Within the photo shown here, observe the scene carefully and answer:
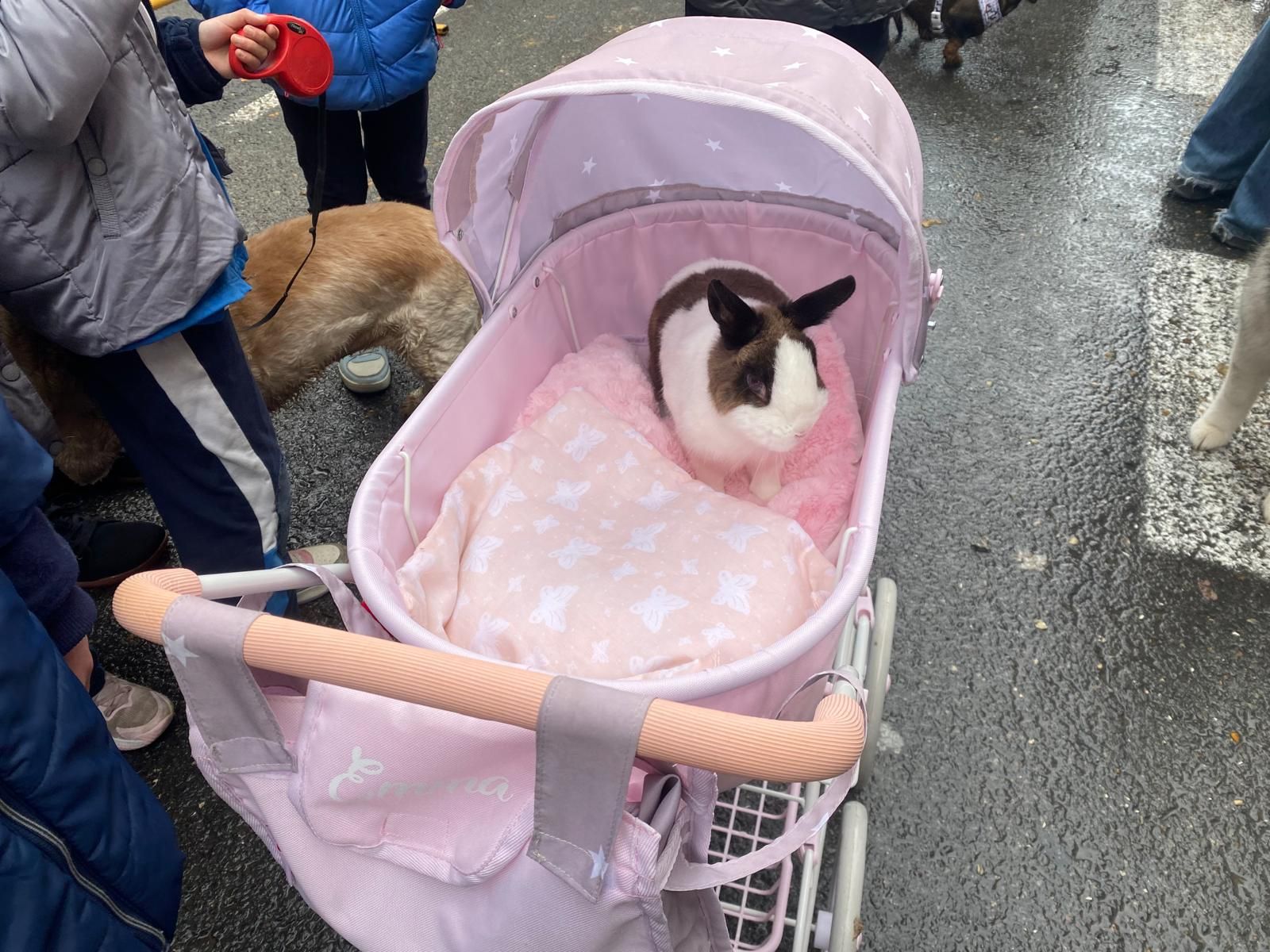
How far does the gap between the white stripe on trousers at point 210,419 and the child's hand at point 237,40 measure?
581mm

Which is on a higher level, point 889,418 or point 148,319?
point 148,319

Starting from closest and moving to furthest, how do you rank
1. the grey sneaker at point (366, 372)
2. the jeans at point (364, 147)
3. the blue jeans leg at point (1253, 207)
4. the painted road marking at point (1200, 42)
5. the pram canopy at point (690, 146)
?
the pram canopy at point (690, 146) < the jeans at point (364, 147) < the grey sneaker at point (366, 372) < the blue jeans leg at point (1253, 207) < the painted road marking at point (1200, 42)

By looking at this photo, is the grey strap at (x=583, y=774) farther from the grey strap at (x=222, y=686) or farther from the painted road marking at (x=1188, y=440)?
the painted road marking at (x=1188, y=440)

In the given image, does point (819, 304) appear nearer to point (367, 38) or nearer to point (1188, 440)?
point (367, 38)

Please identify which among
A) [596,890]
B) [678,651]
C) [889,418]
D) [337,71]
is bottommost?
[678,651]

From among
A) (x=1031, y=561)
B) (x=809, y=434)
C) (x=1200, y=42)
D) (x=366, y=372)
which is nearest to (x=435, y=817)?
(x=809, y=434)

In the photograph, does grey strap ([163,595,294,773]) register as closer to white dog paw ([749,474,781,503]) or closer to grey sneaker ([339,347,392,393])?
white dog paw ([749,474,781,503])

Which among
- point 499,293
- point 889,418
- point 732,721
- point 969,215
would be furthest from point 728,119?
point 969,215

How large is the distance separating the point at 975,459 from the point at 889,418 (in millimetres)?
1194

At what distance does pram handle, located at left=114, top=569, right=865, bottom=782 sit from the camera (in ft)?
2.60

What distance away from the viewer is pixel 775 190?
2236 millimetres

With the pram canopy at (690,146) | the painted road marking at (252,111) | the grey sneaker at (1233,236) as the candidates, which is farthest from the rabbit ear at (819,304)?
the painted road marking at (252,111)

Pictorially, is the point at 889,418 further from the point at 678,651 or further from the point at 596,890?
the point at 596,890

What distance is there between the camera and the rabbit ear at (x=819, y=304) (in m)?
1.75
